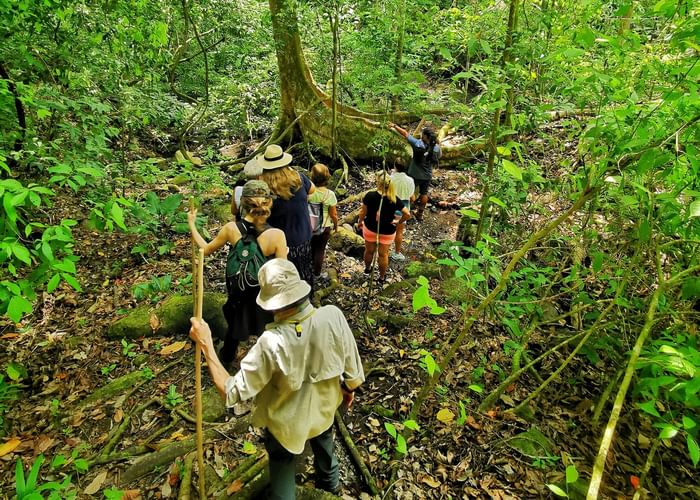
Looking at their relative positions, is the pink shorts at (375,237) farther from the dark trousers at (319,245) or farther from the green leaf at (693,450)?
the green leaf at (693,450)

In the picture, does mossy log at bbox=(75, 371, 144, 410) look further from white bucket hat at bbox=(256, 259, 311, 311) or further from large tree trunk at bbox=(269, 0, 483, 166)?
large tree trunk at bbox=(269, 0, 483, 166)

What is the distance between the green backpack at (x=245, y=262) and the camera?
3527 millimetres

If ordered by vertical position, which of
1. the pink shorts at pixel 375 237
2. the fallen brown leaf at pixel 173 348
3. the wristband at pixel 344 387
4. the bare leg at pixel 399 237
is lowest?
the fallen brown leaf at pixel 173 348

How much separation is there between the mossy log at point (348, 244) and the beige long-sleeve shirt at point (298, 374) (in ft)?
15.7

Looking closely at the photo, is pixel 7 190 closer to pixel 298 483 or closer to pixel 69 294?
pixel 298 483

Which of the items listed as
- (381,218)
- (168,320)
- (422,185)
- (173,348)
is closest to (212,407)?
(173,348)

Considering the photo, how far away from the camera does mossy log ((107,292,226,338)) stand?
16.0ft

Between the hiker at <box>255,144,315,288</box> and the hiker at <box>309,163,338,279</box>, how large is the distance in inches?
30.4

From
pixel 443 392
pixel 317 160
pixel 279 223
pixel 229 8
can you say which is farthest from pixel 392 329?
pixel 229 8

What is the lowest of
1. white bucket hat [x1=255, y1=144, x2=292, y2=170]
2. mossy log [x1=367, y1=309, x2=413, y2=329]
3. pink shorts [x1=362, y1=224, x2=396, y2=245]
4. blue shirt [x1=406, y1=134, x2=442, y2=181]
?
mossy log [x1=367, y1=309, x2=413, y2=329]

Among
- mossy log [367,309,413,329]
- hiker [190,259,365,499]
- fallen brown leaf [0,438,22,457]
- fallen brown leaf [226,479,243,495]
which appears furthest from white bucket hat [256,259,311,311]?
fallen brown leaf [0,438,22,457]

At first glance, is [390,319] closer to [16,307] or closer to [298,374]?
[298,374]

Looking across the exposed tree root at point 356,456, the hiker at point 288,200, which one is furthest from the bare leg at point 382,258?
the exposed tree root at point 356,456

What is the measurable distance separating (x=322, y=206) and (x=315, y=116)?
18.7 feet
